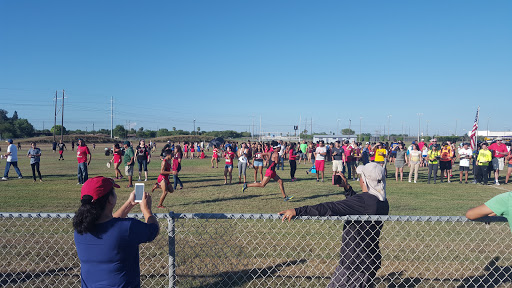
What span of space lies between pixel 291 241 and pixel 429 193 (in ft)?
27.1

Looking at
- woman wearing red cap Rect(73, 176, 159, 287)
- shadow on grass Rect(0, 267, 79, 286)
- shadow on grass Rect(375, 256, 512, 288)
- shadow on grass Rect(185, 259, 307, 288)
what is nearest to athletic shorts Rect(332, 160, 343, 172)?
shadow on grass Rect(375, 256, 512, 288)

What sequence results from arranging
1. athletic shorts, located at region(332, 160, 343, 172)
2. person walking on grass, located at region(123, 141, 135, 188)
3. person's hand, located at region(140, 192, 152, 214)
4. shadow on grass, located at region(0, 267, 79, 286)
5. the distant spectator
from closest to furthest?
person's hand, located at region(140, 192, 152, 214)
shadow on grass, located at region(0, 267, 79, 286)
person walking on grass, located at region(123, 141, 135, 188)
the distant spectator
athletic shorts, located at region(332, 160, 343, 172)

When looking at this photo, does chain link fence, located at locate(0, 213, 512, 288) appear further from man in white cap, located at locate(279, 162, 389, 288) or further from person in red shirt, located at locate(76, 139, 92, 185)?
person in red shirt, located at locate(76, 139, 92, 185)

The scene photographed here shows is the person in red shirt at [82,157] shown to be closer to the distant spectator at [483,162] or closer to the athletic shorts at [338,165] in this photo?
the athletic shorts at [338,165]

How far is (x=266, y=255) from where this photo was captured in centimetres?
549

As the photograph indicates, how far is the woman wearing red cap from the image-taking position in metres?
2.17

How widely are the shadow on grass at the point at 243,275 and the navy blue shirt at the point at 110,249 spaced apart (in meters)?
2.42

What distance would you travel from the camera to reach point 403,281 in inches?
182

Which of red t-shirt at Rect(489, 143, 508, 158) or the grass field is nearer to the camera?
the grass field

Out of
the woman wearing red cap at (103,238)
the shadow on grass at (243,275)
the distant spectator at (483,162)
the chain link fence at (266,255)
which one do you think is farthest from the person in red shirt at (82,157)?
the distant spectator at (483,162)

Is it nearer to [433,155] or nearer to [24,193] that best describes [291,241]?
[24,193]

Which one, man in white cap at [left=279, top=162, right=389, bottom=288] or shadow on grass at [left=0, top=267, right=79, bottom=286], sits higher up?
man in white cap at [left=279, top=162, right=389, bottom=288]

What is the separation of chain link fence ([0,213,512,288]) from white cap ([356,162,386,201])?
27 centimetres

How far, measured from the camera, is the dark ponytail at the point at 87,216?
2.16 m
